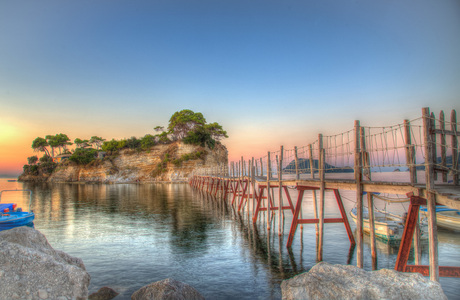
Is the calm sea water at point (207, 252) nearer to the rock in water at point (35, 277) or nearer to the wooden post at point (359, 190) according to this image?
the wooden post at point (359, 190)

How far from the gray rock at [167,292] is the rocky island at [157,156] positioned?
67618 mm

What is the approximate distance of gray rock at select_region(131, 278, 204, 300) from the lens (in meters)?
7.05

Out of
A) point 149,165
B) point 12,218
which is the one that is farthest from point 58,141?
point 12,218

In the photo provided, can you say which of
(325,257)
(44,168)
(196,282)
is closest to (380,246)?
(325,257)

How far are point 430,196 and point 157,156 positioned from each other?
84.7 meters

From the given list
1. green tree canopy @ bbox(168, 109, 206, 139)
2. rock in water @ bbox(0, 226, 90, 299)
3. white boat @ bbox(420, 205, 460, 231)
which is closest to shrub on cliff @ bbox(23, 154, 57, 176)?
green tree canopy @ bbox(168, 109, 206, 139)

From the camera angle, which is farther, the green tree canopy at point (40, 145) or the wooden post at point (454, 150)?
the green tree canopy at point (40, 145)

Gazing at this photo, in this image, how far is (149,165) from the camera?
8781cm

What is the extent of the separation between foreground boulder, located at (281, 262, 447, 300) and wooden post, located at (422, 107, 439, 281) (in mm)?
1308

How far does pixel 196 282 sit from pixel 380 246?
9.23 m

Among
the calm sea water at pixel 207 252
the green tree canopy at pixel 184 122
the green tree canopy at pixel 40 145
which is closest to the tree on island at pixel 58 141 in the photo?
the green tree canopy at pixel 40 145

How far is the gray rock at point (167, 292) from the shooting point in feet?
23.1

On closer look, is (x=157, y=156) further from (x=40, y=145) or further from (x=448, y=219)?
(x=448, y=219)

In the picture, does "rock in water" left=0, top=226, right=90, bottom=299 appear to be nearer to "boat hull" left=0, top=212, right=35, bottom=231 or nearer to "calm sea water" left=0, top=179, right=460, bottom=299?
"calm sea water" left=0, top=179, right=460, bottom=299
